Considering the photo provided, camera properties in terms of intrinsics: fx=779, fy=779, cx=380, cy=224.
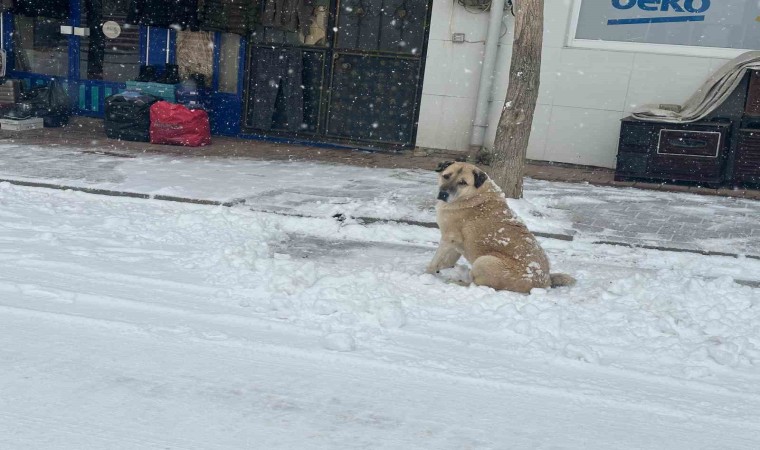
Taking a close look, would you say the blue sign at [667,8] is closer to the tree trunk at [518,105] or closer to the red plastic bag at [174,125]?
the tree trunk at [518,105]

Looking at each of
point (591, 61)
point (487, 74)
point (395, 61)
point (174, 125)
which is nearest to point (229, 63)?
point (174, 125)

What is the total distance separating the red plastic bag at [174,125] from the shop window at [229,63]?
1514 mm

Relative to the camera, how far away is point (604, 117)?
42.1ft

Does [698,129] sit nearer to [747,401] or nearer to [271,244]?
[271,244]

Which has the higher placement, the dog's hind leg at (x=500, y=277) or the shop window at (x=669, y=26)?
the shop window at (x=669, y=26)

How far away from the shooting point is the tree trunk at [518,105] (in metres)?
9.28

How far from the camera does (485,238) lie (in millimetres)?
6113

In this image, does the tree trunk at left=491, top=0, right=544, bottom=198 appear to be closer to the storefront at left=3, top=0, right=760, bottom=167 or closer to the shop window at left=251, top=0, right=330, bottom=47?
the storefront at left=3, top=0, right=760, bottom=167

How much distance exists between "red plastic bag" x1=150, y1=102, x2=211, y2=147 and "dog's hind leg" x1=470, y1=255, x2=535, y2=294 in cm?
873

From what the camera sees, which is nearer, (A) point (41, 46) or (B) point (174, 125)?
(B) point (174, 125)

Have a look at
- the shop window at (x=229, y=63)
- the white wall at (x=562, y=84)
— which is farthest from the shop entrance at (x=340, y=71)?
the white wall at (x=562, y=84)

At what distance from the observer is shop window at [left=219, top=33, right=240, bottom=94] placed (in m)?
14.7

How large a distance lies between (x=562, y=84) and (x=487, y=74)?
1.25 meters

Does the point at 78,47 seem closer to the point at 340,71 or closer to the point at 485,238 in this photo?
the point at 340,71
